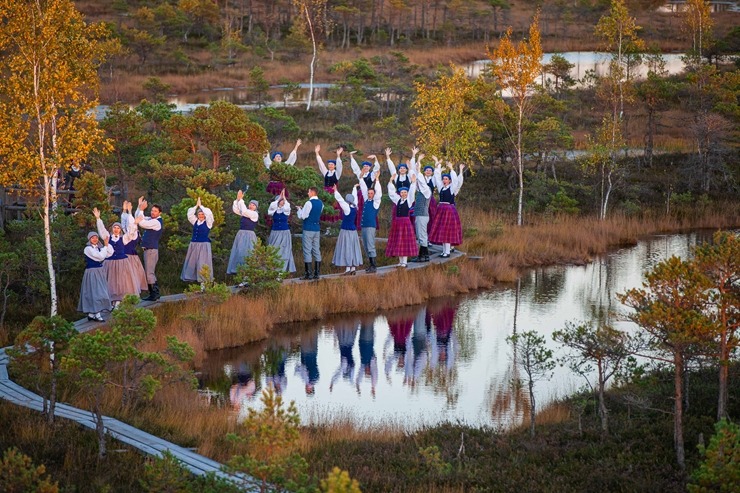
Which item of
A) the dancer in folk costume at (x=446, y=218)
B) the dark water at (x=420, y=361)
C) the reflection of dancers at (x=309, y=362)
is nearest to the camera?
the dark water at (x=420, y=361)

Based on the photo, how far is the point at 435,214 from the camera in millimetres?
25641

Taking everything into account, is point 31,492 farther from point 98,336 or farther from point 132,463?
point 98,336

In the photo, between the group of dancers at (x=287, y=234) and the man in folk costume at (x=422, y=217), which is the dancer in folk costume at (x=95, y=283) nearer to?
the group of dancers at (x=287, y=234)

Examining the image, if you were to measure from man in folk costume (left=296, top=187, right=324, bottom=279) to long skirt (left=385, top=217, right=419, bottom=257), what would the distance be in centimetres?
210

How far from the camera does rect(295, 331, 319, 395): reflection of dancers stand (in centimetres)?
1745

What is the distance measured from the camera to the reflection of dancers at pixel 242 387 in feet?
52.7

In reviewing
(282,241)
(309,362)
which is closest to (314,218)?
(282,241)

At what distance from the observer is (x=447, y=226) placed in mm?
25031

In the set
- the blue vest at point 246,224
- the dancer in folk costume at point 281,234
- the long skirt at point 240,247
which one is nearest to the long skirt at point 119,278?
the long skirt at point 240,247

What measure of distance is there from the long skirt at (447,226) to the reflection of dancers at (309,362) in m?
5.73

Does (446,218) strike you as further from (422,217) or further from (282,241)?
(282,241)

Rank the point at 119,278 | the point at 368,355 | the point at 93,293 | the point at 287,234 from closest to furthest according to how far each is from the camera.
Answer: the point at 93,293
the point at 119,278
the point at 368,355
the point at 287,234

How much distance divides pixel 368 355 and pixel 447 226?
649cm

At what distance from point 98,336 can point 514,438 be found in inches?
210
